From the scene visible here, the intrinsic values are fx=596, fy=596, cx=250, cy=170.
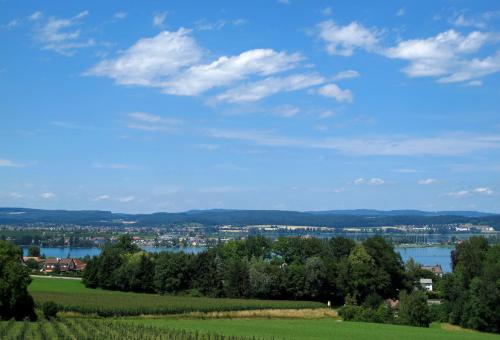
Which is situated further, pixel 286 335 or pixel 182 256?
pixel 182 256

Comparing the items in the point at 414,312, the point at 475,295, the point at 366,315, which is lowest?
the point at 366,315

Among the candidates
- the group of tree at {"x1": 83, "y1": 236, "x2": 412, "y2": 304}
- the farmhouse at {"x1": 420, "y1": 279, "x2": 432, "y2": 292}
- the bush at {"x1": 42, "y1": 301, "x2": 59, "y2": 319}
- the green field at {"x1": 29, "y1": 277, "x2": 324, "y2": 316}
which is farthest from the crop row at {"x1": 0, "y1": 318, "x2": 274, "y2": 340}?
the farmhouse at {"x1": 420, "y1": 279, "x2": 432, "y2": 292}

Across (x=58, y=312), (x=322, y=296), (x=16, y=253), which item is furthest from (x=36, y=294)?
(x=322, y=296)

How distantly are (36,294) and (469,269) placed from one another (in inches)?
1633

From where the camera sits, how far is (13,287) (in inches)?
1510

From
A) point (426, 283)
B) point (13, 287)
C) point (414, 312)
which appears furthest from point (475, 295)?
point (426, 283)

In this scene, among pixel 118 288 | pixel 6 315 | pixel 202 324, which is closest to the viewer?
pixel 6 315

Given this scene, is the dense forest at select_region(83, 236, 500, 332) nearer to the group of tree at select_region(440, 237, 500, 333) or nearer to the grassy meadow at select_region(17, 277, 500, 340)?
the group of tree at select_region(440, 237, 500, 333)

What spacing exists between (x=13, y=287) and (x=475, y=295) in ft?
113

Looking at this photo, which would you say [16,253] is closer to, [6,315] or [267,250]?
[6,315]

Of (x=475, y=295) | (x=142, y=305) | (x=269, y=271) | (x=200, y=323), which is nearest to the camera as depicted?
(x=200, y=323)

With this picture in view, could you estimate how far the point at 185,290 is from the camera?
221ft

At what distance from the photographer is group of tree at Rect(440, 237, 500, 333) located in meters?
46.4

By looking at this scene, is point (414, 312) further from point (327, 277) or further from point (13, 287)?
point (13, 287)
